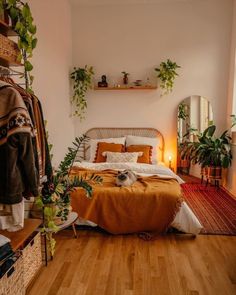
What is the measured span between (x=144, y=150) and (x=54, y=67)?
1895mm

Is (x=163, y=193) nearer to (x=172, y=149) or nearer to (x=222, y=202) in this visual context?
(x=222, y=202)

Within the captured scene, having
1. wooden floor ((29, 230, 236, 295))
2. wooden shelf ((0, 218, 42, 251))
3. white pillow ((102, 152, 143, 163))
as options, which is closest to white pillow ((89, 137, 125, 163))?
white pillow ((102, 152, 143, 163))

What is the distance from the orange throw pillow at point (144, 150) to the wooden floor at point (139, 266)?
1.49 m

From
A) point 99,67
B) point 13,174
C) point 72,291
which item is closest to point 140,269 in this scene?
point 72,291

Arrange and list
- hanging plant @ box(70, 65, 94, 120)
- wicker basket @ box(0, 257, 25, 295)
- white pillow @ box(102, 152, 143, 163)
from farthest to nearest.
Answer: hanging plant @ box(70, 65, 94, 120)
white pillow @ box(102, 152, 143, 163)
wicker basket @ box(0, 257, 25, 295)

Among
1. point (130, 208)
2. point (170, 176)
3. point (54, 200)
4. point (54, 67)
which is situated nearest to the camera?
point (54, 200)

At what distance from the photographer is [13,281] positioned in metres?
1.50

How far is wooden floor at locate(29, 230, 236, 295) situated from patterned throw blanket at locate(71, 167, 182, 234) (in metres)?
0.13

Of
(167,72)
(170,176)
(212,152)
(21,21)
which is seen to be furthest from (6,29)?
(212,152)

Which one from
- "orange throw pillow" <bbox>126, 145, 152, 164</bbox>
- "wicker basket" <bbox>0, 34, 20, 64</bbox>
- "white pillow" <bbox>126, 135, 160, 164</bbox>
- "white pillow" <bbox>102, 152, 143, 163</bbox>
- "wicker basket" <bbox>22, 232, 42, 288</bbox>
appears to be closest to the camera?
"wicker basket" <bbox>0, 34, 20, 64</bbox>

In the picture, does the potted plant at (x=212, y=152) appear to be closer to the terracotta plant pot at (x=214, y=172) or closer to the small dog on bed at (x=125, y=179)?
the terracotta plant pot at (x=214, y=172)

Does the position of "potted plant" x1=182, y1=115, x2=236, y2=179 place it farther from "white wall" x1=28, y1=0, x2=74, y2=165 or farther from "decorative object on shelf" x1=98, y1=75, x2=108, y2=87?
"white wall" x1=28, y1=0, x2=74, y2=165

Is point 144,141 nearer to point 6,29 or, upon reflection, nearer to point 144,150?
point 144,150

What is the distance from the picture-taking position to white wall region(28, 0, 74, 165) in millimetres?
3053
